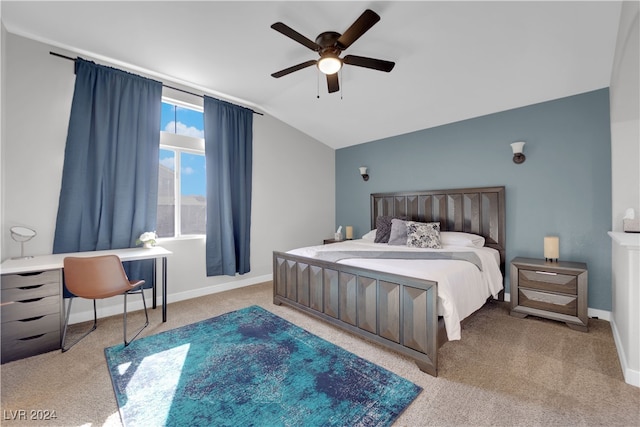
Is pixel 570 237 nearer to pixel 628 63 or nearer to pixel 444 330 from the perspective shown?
pixel 628 63

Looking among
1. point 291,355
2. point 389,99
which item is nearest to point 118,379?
point 291,355

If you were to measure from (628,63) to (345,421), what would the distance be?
142 inches

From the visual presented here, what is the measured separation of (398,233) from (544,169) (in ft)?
6.38

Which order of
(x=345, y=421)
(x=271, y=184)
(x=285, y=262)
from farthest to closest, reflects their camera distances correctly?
1. (x=271, y=184)
2. (x=285, y=262)
3. (x=345, y=421)

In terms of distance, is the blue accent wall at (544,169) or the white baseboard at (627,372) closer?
the white baseboard at (627,372)

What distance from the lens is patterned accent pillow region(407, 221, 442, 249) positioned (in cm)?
356

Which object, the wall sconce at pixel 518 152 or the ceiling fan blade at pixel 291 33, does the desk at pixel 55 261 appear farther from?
the wall sconce at pixel 518 152

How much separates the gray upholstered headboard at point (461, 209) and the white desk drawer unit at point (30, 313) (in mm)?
4425

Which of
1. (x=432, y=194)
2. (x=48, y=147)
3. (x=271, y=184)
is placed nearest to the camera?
(x=48, y=147)

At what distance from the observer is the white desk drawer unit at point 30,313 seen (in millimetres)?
2180

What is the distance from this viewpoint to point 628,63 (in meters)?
2.28

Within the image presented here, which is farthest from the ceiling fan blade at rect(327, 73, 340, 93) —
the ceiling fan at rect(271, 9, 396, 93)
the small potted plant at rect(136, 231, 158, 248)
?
the small potted plant at rect(136, 231, 158, 248)

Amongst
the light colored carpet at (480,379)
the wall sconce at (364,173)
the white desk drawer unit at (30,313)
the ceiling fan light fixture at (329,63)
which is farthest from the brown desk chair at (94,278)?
the wall sconce at (364,173)

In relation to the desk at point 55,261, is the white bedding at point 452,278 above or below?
below
